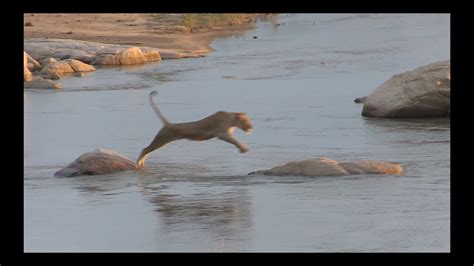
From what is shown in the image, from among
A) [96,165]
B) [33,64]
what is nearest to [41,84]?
[33,64]

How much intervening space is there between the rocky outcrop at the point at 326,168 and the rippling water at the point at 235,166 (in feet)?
0.61

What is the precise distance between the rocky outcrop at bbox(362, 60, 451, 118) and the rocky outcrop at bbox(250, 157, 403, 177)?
17.9 feet

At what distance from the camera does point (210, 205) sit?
44.4ft

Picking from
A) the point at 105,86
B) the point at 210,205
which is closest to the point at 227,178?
the point at 210,205

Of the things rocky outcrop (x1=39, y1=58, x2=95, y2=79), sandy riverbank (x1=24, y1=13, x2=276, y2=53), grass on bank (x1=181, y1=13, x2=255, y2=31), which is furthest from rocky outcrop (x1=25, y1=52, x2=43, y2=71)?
grass on bank (x1=181, y1=13, x2=255, y2=31)

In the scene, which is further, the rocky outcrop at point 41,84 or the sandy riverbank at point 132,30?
the sandy riverbank at point 132,30

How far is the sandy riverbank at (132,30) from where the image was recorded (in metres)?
36.7

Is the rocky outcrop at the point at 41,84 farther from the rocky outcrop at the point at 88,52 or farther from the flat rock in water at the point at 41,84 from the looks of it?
the rocky outcrop at the point at 88,52

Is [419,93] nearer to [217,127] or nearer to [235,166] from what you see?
[235,166]

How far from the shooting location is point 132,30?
40.2m

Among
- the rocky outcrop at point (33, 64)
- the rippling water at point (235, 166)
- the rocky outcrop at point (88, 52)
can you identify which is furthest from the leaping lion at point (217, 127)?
the rocky outcrop at point (88, 52)

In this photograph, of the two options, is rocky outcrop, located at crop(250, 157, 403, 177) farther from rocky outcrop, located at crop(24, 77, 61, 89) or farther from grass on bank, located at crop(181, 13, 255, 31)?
grass on bank, located at crop(181, 13, 255, 31)
